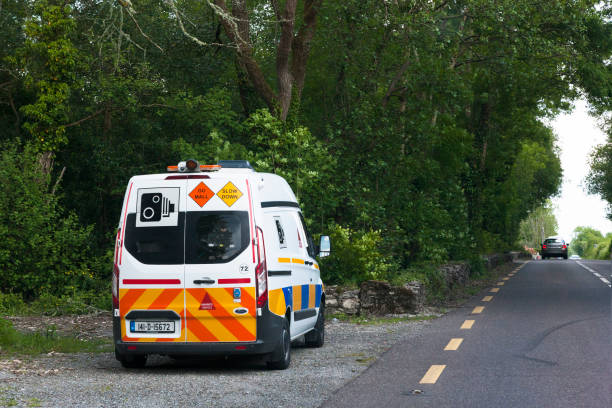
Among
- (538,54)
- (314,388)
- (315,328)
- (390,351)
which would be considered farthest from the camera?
(538,54)

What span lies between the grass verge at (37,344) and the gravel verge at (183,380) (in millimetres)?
391

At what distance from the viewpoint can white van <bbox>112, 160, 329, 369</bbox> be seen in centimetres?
829

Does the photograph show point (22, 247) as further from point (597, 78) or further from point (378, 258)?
point (597, 78)

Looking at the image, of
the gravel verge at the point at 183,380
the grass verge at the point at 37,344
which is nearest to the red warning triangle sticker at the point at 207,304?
the gravel verge at the point at 183,380

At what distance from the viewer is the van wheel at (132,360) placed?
8.71 m

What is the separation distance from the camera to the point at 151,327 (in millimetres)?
8375

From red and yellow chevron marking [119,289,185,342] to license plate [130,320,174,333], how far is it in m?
0.08

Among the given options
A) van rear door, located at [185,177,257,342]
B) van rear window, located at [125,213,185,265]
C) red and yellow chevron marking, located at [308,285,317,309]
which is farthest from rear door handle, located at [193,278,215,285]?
red and yellow chevron marking, located at [308,285,317,309]

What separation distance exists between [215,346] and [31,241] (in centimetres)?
875

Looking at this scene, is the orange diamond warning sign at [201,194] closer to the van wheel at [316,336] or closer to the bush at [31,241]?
the van wheel at [316,336]

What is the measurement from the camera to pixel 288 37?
724 inches

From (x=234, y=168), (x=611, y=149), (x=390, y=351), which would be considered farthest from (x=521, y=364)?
(x=611, y=149)

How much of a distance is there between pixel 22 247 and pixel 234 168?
27.7 ft

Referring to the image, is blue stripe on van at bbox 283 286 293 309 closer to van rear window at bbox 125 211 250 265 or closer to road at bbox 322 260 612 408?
van rear window at bbox 125 211 250 265
